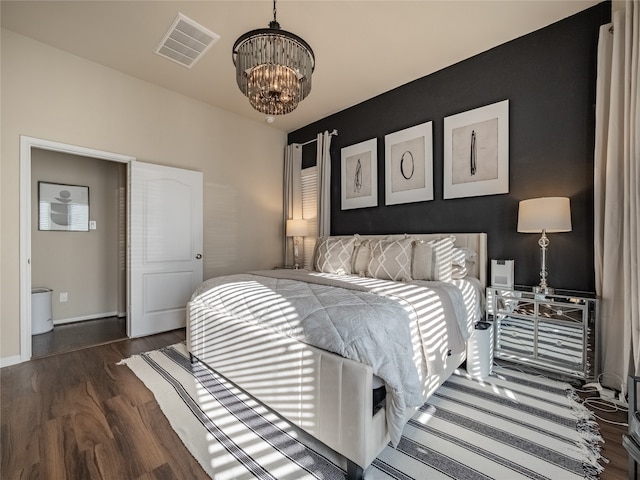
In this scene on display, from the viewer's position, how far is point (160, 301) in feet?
11.3

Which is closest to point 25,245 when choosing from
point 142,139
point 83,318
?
point 142,139

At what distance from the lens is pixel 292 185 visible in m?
4.70

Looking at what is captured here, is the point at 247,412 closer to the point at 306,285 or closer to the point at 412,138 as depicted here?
the point at 306,285

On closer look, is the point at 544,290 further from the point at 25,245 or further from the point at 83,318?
the point at 83,318

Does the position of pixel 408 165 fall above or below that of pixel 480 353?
above

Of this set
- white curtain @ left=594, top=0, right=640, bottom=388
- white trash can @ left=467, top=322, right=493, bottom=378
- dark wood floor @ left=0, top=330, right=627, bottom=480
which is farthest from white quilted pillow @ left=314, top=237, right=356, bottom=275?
white curtain @ left=594, top=0, right=640, bottom=388

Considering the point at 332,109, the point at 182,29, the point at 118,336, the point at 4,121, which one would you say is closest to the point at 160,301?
the point at 118,336

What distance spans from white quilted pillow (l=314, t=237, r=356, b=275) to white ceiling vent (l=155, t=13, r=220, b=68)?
2.32m

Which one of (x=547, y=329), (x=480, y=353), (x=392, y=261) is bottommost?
(x=480, y=353)

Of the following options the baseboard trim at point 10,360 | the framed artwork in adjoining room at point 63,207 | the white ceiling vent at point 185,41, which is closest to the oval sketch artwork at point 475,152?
the white ceiling vent at point 185,41

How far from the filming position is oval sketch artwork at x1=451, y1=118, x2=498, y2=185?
9.09 feet

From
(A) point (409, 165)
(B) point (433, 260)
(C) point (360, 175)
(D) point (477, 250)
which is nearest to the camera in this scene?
(B) point (433, 260)

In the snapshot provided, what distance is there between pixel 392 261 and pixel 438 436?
1401mm

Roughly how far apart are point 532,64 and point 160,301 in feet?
15.0
